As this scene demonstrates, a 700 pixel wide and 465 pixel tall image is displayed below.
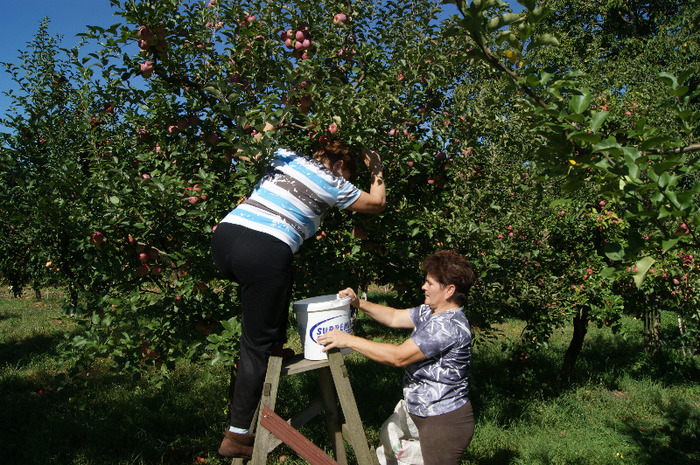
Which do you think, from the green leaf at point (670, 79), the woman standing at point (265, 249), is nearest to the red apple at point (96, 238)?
the woman standing at point (265, 249)

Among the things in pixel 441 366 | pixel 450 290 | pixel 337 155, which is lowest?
pixel 441 366

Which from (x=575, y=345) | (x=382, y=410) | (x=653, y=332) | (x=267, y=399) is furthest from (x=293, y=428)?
(x=653, y=332)

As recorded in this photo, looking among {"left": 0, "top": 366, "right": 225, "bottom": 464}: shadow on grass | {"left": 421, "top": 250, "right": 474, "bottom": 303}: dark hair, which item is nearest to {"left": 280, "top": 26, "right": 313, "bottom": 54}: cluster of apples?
{"left": 421, "top": 250, "right": 474, "bottom": 303}: dark hair

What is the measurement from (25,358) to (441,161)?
6.00 metres

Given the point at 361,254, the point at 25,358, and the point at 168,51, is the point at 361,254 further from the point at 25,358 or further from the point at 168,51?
the point at 25,358

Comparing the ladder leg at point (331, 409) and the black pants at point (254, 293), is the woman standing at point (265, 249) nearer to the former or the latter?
the black pants at point (254, 293)

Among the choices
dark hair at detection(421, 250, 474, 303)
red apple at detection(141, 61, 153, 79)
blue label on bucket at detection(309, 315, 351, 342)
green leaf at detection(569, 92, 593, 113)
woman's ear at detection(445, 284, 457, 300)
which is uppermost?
red apple at detection(141, 61, 153, 79)

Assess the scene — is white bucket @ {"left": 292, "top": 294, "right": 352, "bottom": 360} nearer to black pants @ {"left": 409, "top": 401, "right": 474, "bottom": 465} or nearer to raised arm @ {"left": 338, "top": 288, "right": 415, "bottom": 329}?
raised arm @ {"left": 338, "top": 288, "right": 415, "bottom": 329}

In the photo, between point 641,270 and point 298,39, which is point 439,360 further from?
point 298,39

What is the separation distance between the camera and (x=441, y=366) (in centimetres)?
209

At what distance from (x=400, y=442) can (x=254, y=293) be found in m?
1.00

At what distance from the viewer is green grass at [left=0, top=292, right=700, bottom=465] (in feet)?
11.7

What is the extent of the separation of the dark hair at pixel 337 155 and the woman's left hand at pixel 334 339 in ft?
2.44

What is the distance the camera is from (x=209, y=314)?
2627 millimetres
